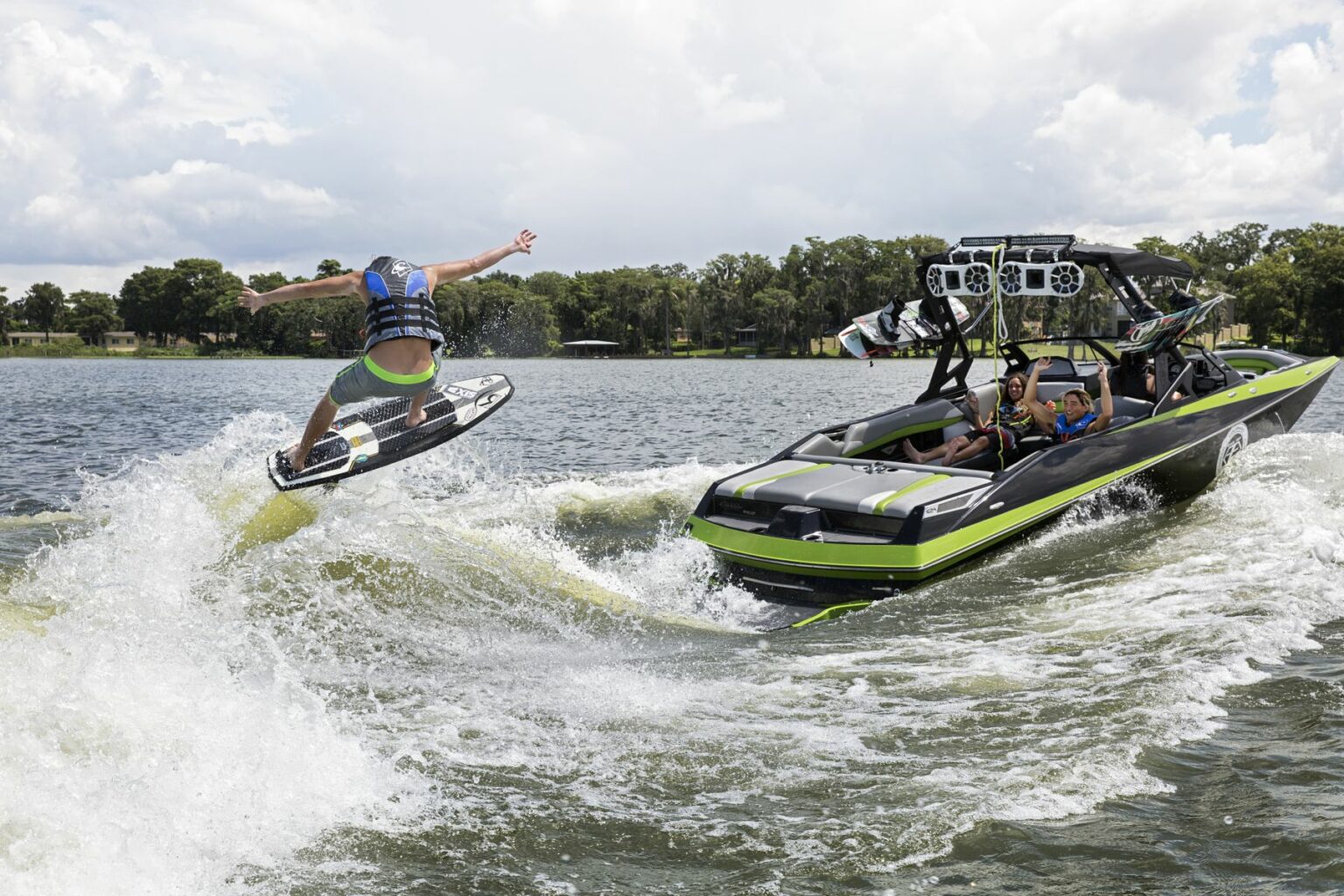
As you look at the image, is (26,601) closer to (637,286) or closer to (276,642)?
(276,642)

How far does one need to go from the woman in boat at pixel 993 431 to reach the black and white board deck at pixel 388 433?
3.82 metres

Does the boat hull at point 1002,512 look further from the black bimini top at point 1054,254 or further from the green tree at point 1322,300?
the green tree at point 1322,300

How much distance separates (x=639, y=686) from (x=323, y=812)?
196 cm

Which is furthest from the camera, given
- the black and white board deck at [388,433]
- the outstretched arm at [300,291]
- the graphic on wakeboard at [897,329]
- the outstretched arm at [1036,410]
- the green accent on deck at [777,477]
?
the graphic on wakeboard at [897,329]

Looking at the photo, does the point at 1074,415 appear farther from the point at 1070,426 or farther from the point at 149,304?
the point at 149,304

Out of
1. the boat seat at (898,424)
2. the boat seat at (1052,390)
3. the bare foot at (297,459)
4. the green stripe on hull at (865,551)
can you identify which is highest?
the boat seat at (1052,390)

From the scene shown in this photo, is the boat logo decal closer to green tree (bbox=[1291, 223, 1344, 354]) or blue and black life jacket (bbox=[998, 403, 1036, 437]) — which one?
blue and black life jacket (bbox=[998, 403, 1036, 437])

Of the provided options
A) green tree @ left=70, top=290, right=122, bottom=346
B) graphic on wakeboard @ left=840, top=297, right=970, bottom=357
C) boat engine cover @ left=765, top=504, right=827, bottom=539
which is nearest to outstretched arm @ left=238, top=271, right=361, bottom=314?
boat engine cover @ left=765, top=504, right=827, bottom=539

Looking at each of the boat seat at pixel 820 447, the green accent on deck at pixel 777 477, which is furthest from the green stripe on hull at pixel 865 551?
the boat seat at pixel 820 447

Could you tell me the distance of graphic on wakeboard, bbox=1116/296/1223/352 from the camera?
10.3 metres

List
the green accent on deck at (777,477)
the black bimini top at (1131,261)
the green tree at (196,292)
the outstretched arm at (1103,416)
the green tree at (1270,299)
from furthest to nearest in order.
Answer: the green tree at (196,292), the green tree at (1270,299), the black bimini top at (1131,261), the outstretched arm at (1103,416), the green accent on deck at (777,477)

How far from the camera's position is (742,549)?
8219 millimetres

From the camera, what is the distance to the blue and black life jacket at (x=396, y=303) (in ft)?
26.4

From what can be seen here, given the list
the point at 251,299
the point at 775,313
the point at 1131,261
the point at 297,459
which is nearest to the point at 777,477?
the point at 297,459
